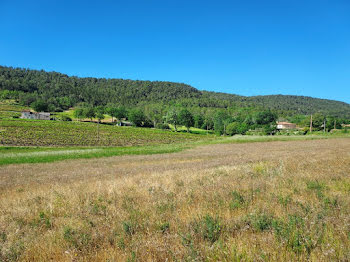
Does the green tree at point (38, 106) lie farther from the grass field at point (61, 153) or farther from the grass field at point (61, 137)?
the grass field at point (61, 153)

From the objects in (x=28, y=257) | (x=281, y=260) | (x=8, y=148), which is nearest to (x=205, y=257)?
(x=281, y=260)

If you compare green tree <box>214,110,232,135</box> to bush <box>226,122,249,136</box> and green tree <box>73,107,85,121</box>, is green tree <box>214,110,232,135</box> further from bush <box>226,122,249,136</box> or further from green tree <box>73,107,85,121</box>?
green tree <box>73,107,85,121</box>

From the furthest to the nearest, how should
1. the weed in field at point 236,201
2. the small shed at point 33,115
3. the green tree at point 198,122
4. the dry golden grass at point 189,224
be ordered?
the green tree at point 198,122
the small shed at point 33,115
the weed in field at point 236,201
the dry golden grass at point 189,224

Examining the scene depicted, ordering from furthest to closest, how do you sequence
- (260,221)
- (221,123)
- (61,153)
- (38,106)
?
(38,106) → (221,123) → (61,153) → (260,221)

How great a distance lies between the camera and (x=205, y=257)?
3305 millimetres

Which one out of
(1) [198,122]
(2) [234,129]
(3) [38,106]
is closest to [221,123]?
(2) [234,129]

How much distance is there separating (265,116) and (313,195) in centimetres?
16884

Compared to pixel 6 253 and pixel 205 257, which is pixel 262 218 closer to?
pixel 205 257

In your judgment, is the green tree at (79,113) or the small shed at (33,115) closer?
the small shed at (33,115)

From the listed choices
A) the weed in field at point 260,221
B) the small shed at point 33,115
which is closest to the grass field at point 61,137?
the small shed at point 33,115

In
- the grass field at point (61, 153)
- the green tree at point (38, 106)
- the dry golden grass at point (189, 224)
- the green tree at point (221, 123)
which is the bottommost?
the grass field at point (61, 153)

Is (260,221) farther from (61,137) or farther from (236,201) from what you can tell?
(61,137)

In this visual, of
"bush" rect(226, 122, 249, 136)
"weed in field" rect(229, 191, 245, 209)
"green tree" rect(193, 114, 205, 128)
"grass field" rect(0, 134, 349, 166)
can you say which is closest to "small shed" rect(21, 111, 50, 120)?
"grass field" rect(0, 134, 349, 166)

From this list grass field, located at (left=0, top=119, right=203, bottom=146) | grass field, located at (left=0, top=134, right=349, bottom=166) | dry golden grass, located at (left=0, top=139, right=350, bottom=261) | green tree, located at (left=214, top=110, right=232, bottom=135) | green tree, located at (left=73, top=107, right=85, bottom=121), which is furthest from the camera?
green tree, located at (left=73, top=107, right=85, bottom=121)
